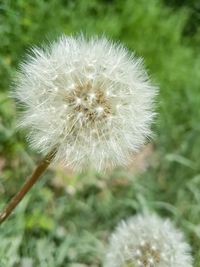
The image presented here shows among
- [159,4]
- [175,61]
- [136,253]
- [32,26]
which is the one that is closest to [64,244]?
[136,253]

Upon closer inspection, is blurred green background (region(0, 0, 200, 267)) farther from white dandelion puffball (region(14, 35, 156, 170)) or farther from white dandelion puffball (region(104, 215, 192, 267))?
white dandelion puffball (region(14, 35, 156, 170))

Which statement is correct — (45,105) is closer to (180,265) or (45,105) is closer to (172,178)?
(180,265)

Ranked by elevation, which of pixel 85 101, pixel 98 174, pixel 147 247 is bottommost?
pixel 147 247

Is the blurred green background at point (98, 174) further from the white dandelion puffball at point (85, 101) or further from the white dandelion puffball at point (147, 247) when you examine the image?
the white dandelion puffball at point (85, 101)

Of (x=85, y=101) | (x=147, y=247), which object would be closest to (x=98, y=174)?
(x=147, y=247)

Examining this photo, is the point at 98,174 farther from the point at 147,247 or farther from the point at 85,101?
the point at 85,101

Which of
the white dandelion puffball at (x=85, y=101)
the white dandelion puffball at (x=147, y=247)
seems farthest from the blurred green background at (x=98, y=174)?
the white dandelion puffball at (x=85, y=101)
